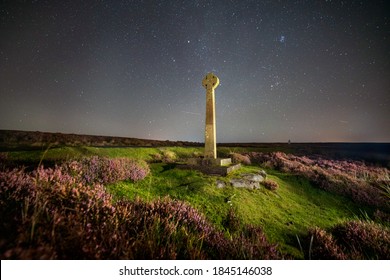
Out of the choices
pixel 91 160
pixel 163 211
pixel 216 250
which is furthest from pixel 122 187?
pixel 216 250

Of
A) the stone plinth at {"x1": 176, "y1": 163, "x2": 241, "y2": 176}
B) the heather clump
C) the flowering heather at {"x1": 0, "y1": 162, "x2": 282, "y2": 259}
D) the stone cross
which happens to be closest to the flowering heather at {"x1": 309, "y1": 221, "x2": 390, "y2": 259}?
the flowering heather at {"x1": 0, "y1": 162, "x2": 282, "y2": 259}

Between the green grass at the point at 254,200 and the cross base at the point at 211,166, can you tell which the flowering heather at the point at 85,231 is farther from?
the cross base at the point at 211,166

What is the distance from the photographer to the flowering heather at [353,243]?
145 inches

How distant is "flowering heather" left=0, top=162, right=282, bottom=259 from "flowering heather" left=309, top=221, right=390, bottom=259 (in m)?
1.61

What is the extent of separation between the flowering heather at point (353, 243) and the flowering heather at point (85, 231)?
1.61m

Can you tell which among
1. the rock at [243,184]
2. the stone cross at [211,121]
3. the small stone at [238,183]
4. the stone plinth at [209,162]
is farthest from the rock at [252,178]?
Answer: the stone cross at [211,121]

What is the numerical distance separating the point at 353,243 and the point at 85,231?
5.07 m

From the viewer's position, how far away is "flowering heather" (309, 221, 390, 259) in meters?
3.69

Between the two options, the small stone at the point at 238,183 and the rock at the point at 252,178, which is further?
the rock at the point at 252,178

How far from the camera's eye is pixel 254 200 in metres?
6.75

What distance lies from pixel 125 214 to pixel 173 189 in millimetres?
3913

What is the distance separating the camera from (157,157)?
44.4ft

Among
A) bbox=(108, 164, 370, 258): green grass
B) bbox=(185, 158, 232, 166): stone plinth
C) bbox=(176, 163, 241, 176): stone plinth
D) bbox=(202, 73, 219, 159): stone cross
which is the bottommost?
bbox=(108, 164, 370, 258): green grass

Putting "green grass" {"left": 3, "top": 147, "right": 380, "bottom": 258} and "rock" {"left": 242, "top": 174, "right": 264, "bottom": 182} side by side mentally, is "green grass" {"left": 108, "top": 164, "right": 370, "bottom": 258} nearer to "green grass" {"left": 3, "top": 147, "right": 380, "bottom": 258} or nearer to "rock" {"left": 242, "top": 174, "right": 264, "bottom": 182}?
"green grass" {"left": 3, "top": 147, "right": 380, "bottom": 258}
